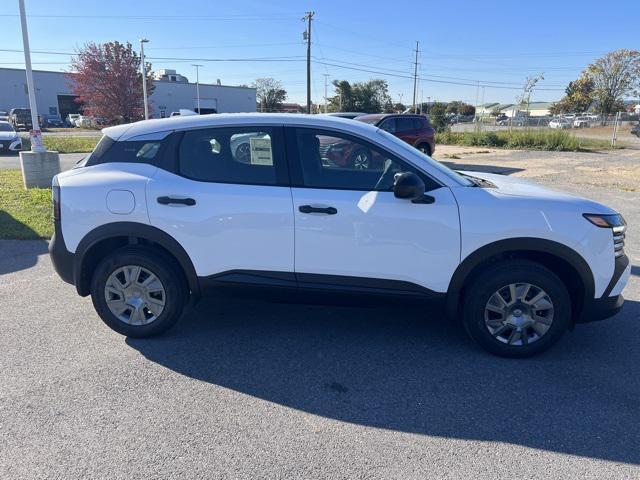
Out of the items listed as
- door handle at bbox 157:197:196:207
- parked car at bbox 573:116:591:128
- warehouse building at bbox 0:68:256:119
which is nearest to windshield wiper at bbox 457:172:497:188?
door handle at bbox 157:197:196:207

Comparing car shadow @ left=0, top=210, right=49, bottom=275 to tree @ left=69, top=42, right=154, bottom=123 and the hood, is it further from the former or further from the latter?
tree @ left=69, top=42, right=154, bottom=123

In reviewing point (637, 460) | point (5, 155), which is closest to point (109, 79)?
point (5, 155)

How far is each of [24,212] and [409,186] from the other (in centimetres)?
744

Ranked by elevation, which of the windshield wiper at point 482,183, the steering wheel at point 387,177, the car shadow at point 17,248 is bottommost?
the car shadow at point 17,248

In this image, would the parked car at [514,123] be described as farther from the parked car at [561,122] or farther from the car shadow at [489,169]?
the car shadow at [489,169]

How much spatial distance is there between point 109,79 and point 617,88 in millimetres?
55322

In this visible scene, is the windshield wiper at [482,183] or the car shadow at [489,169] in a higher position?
the windshield wiper at [482,183]

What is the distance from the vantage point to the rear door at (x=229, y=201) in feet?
12.0

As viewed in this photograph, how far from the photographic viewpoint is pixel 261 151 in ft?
12.5

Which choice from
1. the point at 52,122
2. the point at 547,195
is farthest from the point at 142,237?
the point at 52,122

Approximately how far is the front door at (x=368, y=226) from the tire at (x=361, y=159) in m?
0.02

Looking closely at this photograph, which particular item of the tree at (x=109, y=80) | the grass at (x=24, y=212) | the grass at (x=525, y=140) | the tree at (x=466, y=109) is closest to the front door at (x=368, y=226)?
the grass at (x=24, y=212)

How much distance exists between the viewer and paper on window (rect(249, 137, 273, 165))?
3.77 metres

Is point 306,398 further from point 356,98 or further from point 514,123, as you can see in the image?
point 356,98
